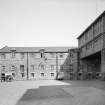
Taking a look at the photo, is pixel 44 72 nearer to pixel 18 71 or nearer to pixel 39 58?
pixel 39 58

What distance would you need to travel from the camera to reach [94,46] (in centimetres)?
2797

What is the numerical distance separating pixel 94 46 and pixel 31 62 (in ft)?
66.7

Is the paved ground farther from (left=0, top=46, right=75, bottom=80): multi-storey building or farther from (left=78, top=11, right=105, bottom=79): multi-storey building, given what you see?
(left=0, top=46, right=75, bottom=80): multi-storey building

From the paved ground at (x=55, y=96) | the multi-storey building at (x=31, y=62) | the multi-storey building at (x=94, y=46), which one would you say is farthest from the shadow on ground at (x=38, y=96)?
the multi-storey building at (x=31, y=62)

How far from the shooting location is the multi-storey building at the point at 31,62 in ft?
136

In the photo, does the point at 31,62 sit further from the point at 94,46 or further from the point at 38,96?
the point at 38,96

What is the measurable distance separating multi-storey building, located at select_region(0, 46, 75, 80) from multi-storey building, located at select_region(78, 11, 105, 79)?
23.0 ft

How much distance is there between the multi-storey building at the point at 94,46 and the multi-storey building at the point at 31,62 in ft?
23.0

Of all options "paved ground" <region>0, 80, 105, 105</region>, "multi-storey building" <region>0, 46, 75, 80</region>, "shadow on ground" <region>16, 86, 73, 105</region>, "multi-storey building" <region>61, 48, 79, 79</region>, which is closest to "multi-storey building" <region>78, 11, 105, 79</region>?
"multi-storey building" <region>61, 48, 79, 79</region>

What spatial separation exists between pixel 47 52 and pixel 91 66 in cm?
1301

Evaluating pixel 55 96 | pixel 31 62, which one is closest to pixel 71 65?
pixel 31 62

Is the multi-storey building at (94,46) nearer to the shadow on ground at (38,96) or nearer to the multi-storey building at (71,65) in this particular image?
the multi-storey building at (71,65)

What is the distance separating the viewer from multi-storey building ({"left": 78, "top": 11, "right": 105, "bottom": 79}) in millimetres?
24378

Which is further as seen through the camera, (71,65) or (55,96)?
(71,65)
